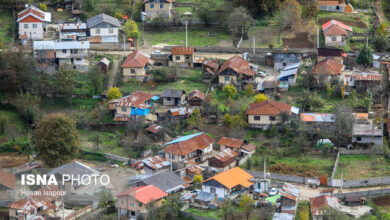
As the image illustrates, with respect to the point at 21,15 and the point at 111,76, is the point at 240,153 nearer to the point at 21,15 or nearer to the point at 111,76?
the point at 111,76

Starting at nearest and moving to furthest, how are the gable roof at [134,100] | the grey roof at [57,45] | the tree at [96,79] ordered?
the gable roof at [134,100] < the tree at [96,79] < the grey roof at [57,45]

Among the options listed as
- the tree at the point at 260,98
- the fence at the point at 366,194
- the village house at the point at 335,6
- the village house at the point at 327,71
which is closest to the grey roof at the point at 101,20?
the tree at the point at 260,98

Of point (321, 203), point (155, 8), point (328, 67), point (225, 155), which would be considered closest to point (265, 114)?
point (225, 155)

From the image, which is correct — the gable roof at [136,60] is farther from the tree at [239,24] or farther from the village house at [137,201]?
the village house at [137,201]

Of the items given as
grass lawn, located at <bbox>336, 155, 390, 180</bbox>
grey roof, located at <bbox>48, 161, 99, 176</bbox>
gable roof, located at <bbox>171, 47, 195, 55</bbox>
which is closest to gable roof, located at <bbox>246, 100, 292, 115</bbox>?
grass lawn, located at <bbox>336, 155, 390, 180</bbox>

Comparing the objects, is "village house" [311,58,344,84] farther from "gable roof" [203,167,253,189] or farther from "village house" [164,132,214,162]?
"gable roof" [203,167,253,189]

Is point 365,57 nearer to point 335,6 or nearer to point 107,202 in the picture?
point 335,6
